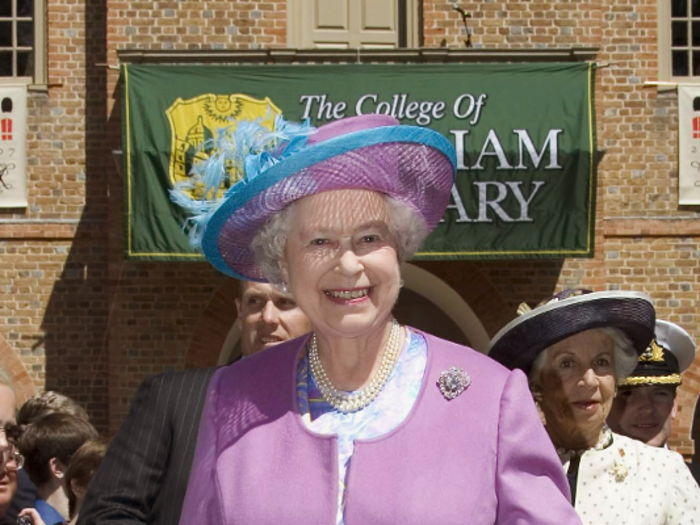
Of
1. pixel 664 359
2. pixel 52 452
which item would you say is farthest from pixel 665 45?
pixel 52 452

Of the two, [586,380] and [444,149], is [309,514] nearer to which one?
[444,149]

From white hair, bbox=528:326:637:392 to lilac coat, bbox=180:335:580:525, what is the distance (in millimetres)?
1435

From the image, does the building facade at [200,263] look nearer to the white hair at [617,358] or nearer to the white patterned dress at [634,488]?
the white hair at [617,358]

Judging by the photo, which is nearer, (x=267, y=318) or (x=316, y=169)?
(x=316, y=169)

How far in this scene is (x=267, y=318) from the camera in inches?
178

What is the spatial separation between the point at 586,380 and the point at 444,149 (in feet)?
4.77

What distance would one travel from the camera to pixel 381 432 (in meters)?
3.15

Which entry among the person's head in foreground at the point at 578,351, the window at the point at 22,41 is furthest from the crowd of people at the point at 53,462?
the window at the point at 22,41

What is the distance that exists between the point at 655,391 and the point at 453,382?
305cm

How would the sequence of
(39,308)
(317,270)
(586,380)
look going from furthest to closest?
(39,308)
(586,380)
(317,270)

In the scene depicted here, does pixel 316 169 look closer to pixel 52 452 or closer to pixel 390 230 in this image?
pixel 390 230

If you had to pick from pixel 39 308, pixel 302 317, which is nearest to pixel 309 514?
pixel 302 317

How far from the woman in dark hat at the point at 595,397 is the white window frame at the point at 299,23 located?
9.22 meters

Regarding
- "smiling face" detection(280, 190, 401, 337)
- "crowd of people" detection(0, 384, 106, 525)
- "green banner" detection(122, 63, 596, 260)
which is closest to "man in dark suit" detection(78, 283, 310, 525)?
"smiling face" detection(280, 190, 401, 337)
